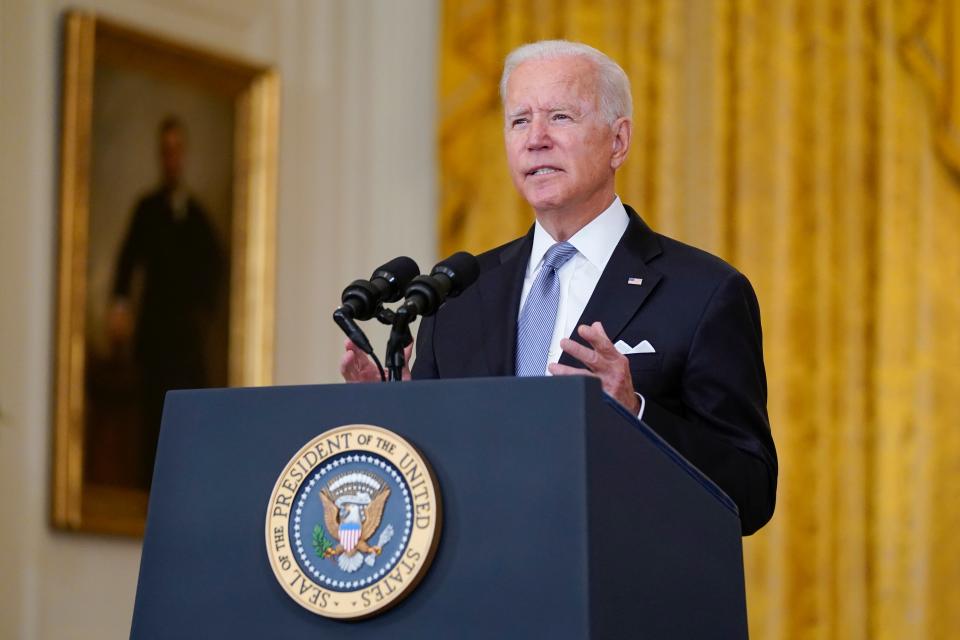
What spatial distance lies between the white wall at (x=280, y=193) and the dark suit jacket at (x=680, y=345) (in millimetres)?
2547

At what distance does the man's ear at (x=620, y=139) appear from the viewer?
12.0 feet

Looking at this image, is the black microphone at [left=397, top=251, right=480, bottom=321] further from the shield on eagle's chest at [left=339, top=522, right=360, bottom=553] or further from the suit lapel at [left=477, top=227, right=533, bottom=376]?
the suit lapel at [left=477, top=227, right=533, bottom=376]

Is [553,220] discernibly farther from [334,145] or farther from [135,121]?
[334,145]

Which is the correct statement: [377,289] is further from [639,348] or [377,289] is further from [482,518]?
[639,348]

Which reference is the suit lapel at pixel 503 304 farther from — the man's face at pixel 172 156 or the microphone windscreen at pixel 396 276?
the man's face at pixel 172 156

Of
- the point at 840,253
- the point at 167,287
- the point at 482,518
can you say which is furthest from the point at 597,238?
the point at 167,287

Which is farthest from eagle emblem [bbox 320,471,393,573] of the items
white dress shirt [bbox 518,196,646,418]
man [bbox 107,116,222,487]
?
man [bbox 107,116,222,487]

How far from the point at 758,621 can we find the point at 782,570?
0.73 feet

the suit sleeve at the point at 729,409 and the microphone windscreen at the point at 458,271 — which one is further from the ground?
the microphone windscreen at the point at 458,271

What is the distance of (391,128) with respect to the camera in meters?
7.22

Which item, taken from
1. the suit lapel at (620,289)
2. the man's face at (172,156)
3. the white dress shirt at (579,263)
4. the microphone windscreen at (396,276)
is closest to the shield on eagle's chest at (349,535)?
the microphone windscreen at (396,276)

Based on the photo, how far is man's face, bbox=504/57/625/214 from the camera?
138 inches

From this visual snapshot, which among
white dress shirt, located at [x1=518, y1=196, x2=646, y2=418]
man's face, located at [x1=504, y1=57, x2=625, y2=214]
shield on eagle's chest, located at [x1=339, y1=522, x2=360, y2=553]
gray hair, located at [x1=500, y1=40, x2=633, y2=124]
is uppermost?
gray hair, located at [x1=500, y1=40, x2=633, y2=124]

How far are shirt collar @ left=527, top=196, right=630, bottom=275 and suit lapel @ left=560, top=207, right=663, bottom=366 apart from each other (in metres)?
0.06
